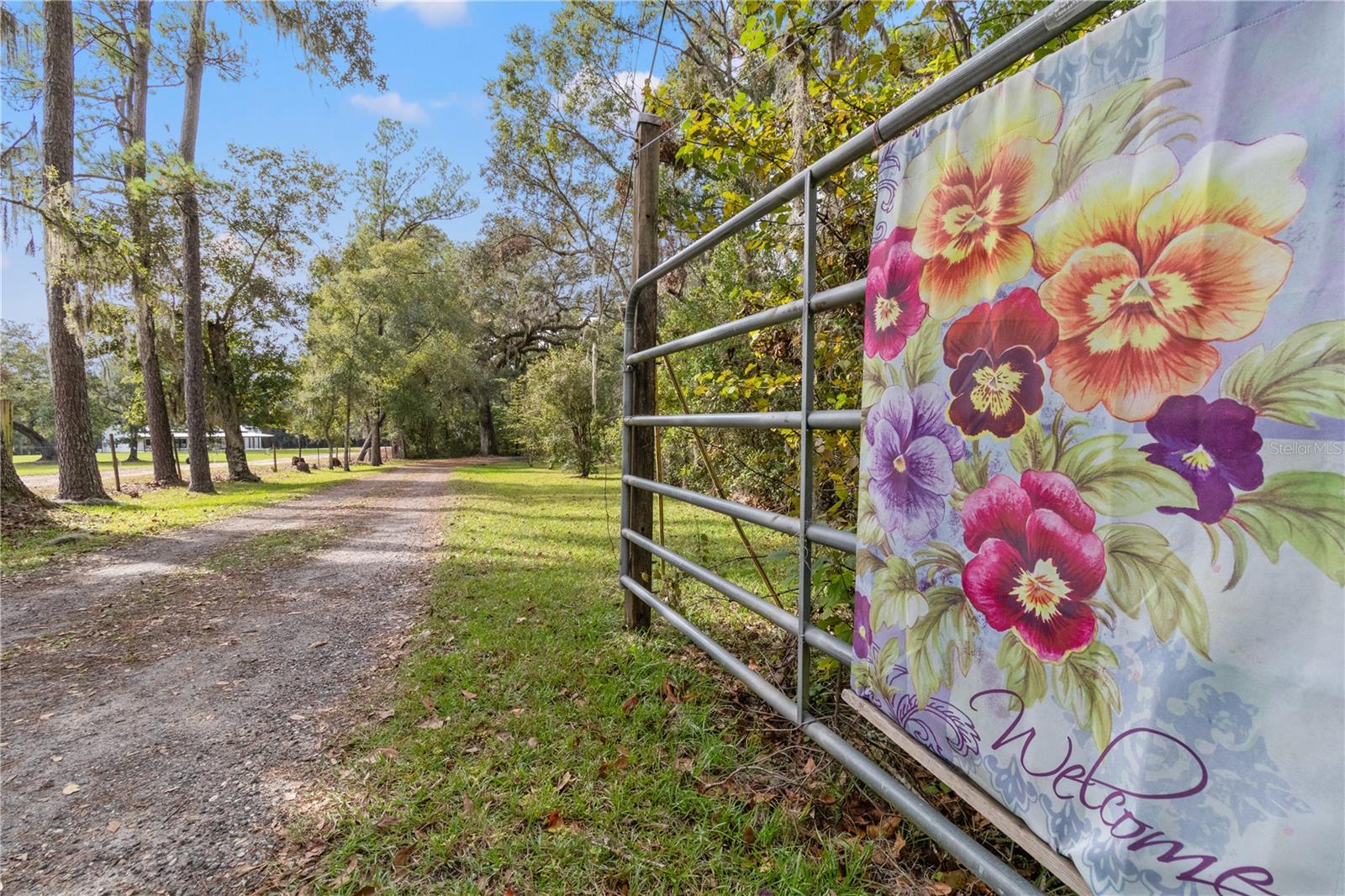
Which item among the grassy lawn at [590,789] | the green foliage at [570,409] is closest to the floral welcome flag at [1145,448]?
the grassy lawn at [590,789]

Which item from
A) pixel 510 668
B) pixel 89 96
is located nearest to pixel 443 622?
pixel 510 668

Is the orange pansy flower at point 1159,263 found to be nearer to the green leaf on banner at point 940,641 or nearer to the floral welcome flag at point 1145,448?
the floral welcome flag at point 1145,448

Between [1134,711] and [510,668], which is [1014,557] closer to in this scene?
[1134,711]

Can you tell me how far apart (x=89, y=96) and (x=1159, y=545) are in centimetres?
1833

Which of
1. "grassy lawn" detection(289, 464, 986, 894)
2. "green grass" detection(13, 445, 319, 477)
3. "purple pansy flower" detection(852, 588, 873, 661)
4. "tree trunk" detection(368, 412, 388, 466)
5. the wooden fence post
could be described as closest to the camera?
"purple pansy flower" detection(852, 588, 873, 661)

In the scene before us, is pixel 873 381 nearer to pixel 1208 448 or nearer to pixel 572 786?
pixel 1208 448

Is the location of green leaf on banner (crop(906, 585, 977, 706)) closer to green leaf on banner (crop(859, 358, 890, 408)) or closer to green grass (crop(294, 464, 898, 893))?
green leaf on banner (crop(859, 358, 890, 408))

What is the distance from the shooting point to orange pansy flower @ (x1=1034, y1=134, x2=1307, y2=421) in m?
0.71

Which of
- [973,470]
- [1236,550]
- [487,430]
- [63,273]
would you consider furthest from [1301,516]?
[487,430]

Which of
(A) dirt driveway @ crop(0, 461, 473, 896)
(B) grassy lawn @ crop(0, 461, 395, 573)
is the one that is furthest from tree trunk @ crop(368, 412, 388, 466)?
(A) dirt driveway @ crop(0, 461, 473, 896)

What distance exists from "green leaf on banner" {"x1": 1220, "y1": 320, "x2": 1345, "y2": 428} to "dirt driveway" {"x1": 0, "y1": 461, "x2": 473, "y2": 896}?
2.54 metres

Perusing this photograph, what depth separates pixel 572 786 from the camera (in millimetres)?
2082

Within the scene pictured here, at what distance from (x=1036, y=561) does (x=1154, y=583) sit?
0.57 ft

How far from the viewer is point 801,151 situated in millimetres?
2879
